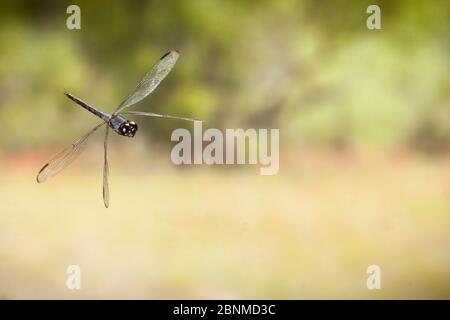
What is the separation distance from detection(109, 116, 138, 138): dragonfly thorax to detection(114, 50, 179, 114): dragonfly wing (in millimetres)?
35

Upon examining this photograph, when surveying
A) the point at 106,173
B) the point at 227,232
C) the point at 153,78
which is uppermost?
the point at 153,78

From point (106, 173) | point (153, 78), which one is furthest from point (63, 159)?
point (153, 78)

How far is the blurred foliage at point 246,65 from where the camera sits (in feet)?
11.3

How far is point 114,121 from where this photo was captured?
3.46m

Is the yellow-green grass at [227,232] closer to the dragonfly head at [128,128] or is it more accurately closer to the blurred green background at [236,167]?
the blurred green background at [236,167]

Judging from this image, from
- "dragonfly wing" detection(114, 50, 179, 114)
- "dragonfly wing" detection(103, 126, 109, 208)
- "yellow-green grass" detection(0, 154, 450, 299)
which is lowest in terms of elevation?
"yellow-green grass" detection(0, 154, 450, 299)

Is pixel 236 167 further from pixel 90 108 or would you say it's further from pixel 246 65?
pixel 90 108

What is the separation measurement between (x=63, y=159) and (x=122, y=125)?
28 centimetres

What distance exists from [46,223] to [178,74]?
32.0 inches

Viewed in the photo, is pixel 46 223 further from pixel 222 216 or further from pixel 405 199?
pixel 405 199

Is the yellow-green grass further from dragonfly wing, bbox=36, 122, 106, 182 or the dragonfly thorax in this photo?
the dragonfly thorax

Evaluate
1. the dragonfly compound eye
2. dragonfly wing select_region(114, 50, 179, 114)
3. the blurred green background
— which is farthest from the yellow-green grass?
dragonfly wing select_region(114, 50, 179, 114)

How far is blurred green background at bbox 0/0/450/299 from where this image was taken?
3.46 meters

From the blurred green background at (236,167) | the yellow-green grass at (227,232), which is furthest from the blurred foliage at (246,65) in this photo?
the yellow-green grass at (227,232)
